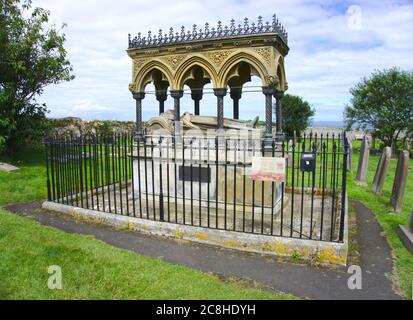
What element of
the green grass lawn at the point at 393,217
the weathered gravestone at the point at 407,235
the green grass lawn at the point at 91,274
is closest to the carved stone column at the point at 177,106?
the green grass lawn at the point at 91,274

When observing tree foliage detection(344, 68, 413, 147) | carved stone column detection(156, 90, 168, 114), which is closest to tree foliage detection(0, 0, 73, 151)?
carved stone column detection(156, 90, 168, 114)

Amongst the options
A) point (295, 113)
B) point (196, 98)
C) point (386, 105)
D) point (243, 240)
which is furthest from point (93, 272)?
point (295, 113)

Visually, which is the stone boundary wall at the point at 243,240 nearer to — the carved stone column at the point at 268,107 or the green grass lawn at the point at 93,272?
the green grass lawn at the point at 93,272

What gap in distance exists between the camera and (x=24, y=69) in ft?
46.4

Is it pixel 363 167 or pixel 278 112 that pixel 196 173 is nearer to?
pixel 278 112

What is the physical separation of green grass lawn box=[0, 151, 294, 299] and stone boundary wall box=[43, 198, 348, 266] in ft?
3.85

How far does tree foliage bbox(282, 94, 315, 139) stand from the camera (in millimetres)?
35469

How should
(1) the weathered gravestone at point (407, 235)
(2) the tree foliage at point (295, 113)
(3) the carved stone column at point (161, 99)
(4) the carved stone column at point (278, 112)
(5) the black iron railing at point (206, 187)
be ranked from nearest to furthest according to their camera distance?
1. (1) the weathered gravestone at point (407, 235)
2. (5) the black iron railing at point (206, 187)
3. (4) the carved stone column at point (278, 112)
4. (3) the carved stone column at point (161, 99)
5. (2) the tree foliage at point (295, 113)

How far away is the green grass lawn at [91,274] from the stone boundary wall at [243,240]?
117 cm

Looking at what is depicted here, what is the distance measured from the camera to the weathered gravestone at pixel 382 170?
407 inches

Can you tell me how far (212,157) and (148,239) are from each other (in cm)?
253

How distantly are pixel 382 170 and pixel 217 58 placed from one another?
623 centimetres

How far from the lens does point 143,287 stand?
4.37 m
